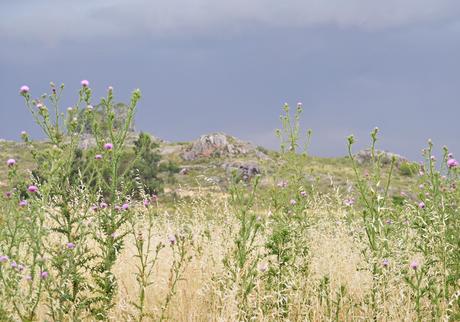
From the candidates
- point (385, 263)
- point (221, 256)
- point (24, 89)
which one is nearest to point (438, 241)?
point (385, 263)

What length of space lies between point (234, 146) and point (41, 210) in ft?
195

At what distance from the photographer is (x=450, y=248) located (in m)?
5.54

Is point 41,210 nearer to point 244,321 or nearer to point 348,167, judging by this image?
point 244,321

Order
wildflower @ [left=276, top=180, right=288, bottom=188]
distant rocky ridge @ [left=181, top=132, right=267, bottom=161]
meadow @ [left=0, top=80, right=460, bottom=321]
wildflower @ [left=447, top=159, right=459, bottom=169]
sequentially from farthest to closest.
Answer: distant rocky ridge @ [left=181, top=132, right=267, bottom=161] → wildflower @ [left=276, top=180, right=288, bottom=188] → wildflower @ [left=447, top=159, right=459, bottom=169] → meadow @ [left=0, top=80, right=460, bottom=321]

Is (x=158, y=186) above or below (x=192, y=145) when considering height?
below

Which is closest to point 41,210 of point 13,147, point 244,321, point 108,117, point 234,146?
point 108,117

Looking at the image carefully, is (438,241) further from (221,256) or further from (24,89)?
(24,89)

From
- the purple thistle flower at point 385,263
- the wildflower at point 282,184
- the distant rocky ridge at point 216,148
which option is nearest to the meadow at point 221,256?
the purple thistle flower at point 385,263

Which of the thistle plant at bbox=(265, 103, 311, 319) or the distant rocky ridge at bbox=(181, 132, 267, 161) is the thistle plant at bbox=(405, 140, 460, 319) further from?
the distant rocky ridge at bbox=(181, 132, 267, 161)

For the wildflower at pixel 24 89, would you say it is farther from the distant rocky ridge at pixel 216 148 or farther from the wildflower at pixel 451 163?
the distant rocky ridge at pixel 216 148

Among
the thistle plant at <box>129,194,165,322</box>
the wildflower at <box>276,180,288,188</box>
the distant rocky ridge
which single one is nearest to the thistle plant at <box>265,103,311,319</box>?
the wildflower at <box>276,180,288,188</box>

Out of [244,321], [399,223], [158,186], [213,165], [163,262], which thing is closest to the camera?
[244,321]

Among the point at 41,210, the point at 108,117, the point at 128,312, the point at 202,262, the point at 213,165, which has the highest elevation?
the point at 213,165

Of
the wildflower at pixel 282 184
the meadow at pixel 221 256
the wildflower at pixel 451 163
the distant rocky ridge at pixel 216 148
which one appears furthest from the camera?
the distant rocky ridge at pixel 216 148
